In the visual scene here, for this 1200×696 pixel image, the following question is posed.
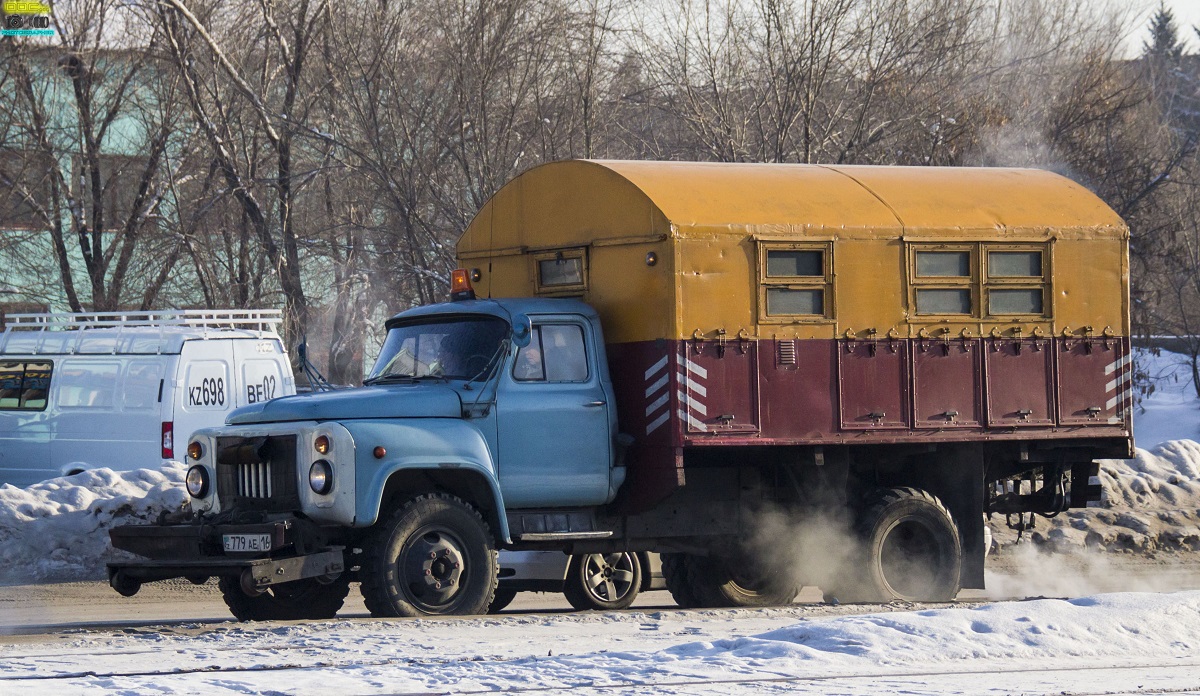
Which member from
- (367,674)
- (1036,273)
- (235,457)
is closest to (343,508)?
(235,457)

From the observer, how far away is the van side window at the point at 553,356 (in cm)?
1094

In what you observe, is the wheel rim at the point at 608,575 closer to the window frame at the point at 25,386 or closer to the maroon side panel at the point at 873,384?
the maroon side panel at the point at 873,384

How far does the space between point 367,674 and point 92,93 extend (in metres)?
22.7

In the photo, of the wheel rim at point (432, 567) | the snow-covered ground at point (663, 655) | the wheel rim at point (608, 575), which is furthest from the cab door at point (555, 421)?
the snow-covered ground at point (663, 655)

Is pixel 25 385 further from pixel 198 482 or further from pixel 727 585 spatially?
pixel 727 585

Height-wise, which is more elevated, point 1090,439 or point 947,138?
point 947,138

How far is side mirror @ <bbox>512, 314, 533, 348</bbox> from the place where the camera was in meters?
10.7

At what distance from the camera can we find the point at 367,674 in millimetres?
7922

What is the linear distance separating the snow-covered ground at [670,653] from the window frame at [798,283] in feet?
7.04

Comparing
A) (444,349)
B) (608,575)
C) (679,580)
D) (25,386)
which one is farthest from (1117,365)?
(25,386)

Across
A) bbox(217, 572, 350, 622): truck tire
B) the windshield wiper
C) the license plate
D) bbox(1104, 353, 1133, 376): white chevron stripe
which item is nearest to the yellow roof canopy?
bbox(1104, 353, 1133, 376): white chevron stripe

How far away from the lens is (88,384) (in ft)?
53.4

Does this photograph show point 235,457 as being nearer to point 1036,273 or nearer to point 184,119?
point 1036,273

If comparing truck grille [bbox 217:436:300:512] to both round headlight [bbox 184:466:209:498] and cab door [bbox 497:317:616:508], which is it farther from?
cab door [bbox 497:317:616:508]
